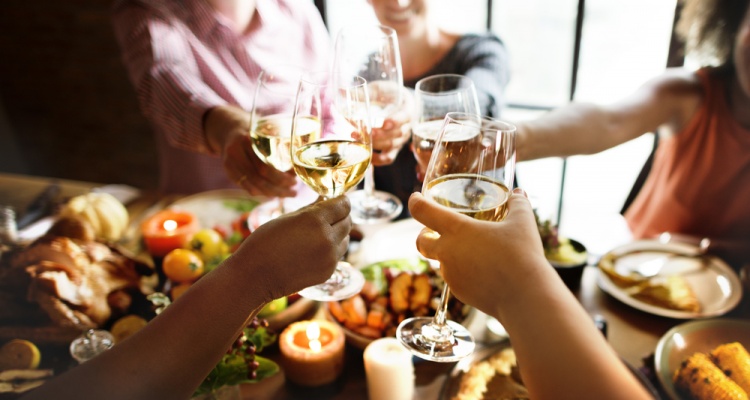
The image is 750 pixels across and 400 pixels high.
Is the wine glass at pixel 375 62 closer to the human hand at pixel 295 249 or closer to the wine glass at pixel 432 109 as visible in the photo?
the wine glass at pixel 432 109

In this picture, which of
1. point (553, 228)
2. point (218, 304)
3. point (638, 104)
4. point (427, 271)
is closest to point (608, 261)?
point (553, 228)

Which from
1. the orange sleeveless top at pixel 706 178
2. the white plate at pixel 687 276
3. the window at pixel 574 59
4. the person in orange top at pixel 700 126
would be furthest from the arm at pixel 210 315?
the window at pixel 574 59

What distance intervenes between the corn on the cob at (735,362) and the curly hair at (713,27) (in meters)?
1.16

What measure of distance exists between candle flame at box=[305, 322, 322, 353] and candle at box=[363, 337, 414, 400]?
0.09 m

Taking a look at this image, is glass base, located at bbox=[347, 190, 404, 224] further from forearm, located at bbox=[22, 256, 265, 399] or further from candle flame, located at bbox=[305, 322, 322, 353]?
forearm, located at bbox=[22, 256, 265, 399]

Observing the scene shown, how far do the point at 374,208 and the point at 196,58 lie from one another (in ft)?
3.09

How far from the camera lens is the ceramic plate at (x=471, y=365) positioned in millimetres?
920

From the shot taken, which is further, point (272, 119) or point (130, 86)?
point (130, 86)

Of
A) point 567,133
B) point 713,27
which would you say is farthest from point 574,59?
point 567,133

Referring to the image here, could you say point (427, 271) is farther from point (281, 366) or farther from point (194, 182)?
point (194, 182)

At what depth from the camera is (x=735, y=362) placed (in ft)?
3.07

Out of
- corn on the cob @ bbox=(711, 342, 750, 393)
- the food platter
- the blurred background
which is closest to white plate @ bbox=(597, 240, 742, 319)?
corn on the cob @ bbox=(711, 342, 750, 393)

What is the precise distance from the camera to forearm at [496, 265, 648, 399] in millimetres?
589

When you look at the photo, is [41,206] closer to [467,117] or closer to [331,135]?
[331,135]
